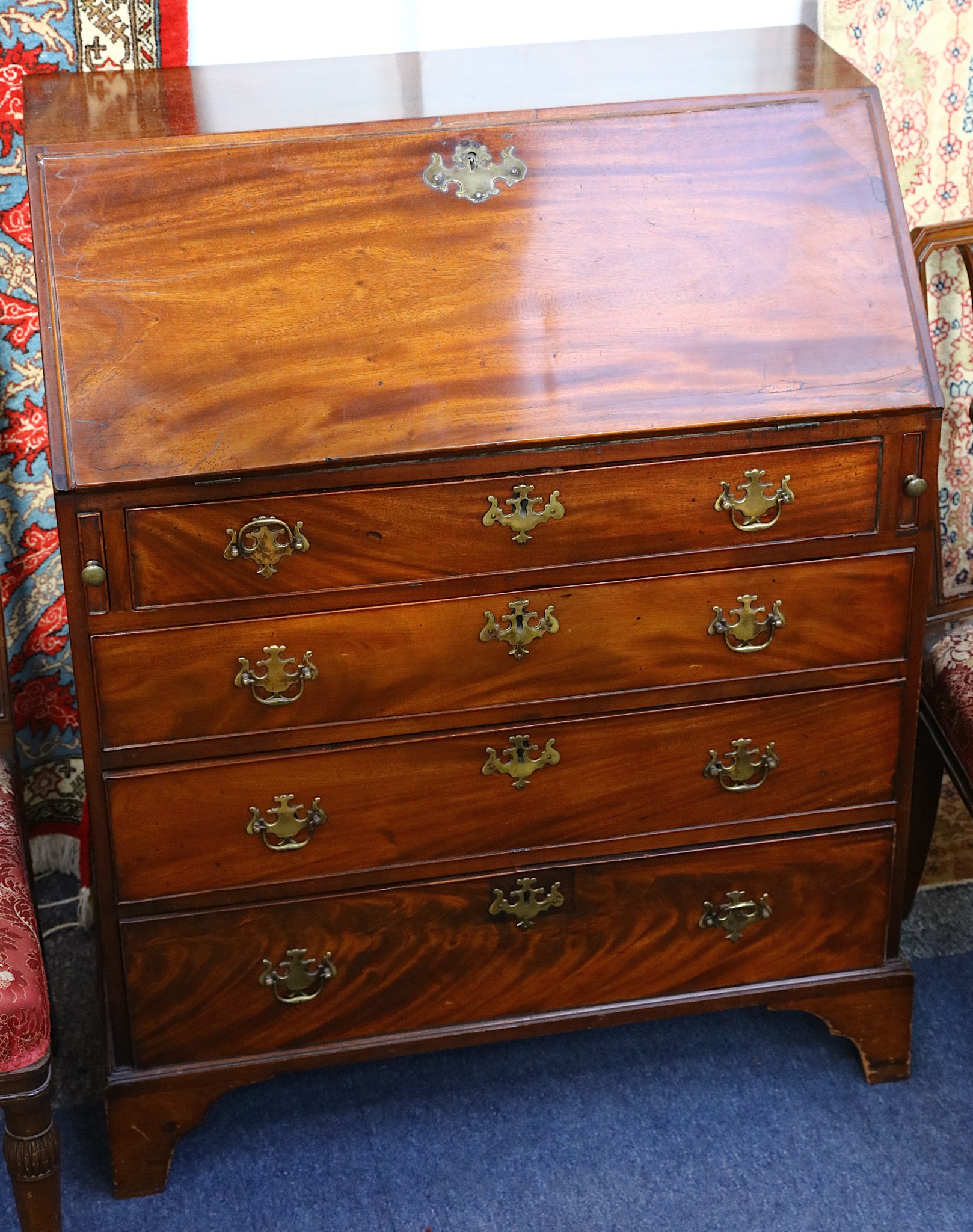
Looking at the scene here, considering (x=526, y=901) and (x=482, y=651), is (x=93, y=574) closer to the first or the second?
(x=482, y=651)

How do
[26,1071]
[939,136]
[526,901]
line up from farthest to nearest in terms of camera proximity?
[939,136]
[526,901]
[26,1071]

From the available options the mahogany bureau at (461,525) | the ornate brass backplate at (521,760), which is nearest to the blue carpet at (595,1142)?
the mahogany bureau at (461,525)

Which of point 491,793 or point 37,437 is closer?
point 491,793

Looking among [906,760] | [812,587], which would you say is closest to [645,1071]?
[906,760]

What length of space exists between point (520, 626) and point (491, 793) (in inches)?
10.2

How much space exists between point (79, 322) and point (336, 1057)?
1.11 meters

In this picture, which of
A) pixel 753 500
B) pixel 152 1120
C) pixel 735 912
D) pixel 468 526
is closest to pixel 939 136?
pixel 753 500

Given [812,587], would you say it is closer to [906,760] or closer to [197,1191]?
[906,760]

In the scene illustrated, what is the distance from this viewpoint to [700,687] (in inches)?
74.9

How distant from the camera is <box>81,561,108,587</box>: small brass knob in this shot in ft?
5.41

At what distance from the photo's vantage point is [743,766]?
1.96 meters

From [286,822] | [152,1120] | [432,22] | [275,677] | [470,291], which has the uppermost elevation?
[432,22]

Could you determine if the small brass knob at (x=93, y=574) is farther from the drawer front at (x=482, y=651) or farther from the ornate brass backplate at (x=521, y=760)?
the ornate brass backplate at (x=521, y=760)

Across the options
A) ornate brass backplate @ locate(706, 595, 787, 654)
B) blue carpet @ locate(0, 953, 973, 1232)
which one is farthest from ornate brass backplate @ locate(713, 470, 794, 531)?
blue carpet @ locate(0, 953, 973, 1232)
